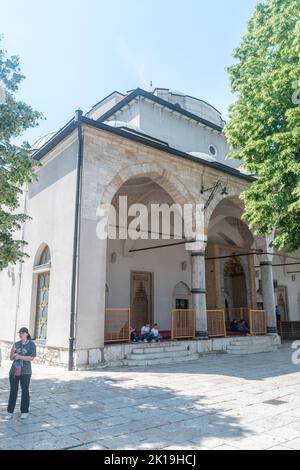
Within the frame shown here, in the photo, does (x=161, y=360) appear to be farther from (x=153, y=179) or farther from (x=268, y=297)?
(x=268, y=297)

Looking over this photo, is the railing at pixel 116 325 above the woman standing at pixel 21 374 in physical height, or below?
above

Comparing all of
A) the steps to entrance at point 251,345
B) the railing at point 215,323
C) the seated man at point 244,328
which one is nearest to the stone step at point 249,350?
the steps to entrance at point 251,345

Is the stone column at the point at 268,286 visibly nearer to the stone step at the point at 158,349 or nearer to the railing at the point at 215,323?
the railing at the point at 215,323

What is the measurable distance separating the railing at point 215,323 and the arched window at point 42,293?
17.9 feet

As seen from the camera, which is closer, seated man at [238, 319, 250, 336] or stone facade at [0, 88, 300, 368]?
stone facade at [0, 88, 300, 368]

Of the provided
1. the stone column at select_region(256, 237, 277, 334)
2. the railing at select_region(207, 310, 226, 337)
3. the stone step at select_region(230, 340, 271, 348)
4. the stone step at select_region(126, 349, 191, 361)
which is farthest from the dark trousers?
the stone column at select_region(256, 237, 277, 334)

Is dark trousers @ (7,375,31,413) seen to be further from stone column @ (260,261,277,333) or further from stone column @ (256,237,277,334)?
stone column @ (260,261,277,333)

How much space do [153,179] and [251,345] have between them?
6.86 m

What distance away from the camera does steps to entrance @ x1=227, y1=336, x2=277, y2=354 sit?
12.3 m

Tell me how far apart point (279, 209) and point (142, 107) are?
889cm

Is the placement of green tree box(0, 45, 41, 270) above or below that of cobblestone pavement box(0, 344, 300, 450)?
above

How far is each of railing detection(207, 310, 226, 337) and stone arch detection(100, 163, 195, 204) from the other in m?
4.04

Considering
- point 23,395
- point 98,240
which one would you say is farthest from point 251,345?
point 23,395

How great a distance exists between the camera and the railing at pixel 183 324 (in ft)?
37.1
